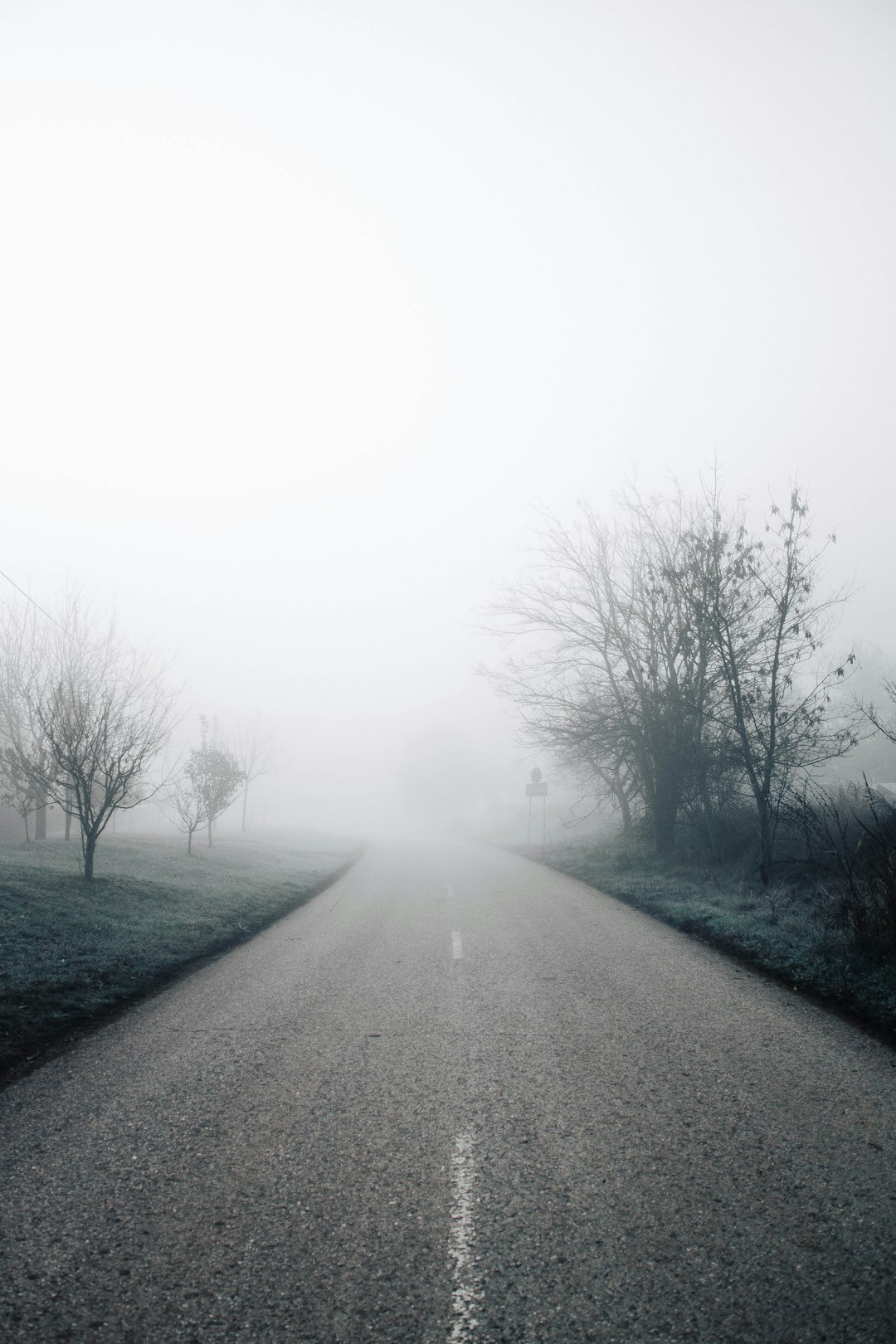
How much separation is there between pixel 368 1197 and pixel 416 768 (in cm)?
8312

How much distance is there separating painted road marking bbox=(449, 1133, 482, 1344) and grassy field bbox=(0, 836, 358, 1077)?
140 inches

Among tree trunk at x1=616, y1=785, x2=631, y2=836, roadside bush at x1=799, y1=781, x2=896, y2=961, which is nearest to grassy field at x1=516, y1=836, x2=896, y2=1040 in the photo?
roadside bush at x1=799, y1=781, x2=896, y2=961

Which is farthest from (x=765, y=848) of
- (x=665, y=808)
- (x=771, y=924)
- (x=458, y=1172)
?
(x=458, y=1172)

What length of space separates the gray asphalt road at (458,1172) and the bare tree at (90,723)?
22.5 feet

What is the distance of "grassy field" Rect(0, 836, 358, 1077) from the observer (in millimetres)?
5559

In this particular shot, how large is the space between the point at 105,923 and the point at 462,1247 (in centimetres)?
789

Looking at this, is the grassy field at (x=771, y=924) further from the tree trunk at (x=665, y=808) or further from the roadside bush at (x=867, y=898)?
the tree trunk at (x=665, y=808)

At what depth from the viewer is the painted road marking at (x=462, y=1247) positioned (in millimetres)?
2225

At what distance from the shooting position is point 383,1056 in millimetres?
4668

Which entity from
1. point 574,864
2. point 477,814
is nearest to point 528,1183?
point 574,864

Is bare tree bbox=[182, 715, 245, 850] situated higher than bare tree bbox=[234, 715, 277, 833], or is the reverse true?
bare tree bbox=[234, 715, 277, 833]

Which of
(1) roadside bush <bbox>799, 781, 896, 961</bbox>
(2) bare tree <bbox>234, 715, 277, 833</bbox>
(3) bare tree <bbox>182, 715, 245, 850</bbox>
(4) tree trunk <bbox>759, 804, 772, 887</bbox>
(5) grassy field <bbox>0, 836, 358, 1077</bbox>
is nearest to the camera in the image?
(5) grassy field <bbox>0, 836, 358, 1077</bbox>

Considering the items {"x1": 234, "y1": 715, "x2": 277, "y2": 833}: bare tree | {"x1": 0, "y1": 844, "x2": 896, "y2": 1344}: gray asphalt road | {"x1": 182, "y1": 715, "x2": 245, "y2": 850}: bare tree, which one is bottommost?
{"x1": 0, "y1": 844, "x2": 896, "y2": 1344}: gray asphalt road

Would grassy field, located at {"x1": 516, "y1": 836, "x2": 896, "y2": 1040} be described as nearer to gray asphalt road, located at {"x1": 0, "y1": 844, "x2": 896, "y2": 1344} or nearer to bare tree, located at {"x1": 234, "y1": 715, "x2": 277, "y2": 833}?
gray asphalt road, located at {"x1": 0, "y1": 844, "x2": 896, "y2": 1344}
